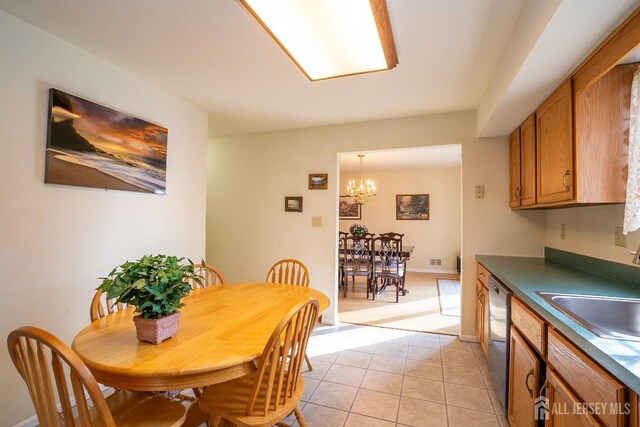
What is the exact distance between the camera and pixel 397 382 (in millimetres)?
2189

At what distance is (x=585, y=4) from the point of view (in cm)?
108

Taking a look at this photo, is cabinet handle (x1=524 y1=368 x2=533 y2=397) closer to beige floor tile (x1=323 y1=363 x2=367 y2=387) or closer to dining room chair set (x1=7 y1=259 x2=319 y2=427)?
dining room chair set (x1=7 y1=259 x2=319 y2=427)

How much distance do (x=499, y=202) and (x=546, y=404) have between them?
2.11 meters

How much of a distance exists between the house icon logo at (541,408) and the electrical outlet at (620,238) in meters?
1.06

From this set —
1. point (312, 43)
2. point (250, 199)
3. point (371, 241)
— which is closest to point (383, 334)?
point (371, 241)

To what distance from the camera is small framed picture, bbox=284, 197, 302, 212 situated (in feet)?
11.8

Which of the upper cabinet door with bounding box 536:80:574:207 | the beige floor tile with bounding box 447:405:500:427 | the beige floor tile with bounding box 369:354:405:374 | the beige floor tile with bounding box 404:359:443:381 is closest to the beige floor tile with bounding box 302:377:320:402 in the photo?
the beige floor tile with bounding box 369:354:405:374

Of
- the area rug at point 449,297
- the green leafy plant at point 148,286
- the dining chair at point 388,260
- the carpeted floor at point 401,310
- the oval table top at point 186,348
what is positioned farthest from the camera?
the dining chair at point 388,260

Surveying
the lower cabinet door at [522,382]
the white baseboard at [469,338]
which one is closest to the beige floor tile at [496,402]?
the lower cabinet door at [522,382]

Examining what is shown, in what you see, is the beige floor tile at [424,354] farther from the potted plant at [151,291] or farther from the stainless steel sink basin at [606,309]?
the potted plant at [151,291]

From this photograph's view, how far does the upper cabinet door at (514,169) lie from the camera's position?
8.36ft

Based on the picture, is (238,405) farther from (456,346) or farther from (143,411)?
(456,346)

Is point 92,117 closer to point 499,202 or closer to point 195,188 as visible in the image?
point 195,188

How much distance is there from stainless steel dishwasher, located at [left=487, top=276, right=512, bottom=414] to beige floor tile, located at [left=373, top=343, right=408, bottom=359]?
72cm
